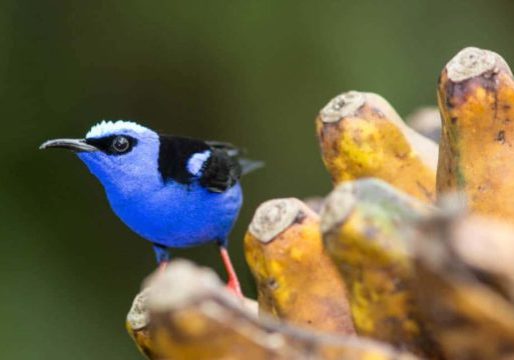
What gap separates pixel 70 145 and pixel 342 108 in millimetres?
775

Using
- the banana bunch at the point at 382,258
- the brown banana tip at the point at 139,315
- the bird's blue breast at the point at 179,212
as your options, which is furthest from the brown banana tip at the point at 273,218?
the bird's blue breast at the point at 179,212

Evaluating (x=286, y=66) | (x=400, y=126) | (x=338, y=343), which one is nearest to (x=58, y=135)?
(x=286, y=66)

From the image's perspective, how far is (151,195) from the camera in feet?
7.27

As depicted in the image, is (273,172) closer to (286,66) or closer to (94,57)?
(286,66)

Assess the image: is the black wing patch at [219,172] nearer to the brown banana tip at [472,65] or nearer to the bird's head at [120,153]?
the bird's head at [120,153]

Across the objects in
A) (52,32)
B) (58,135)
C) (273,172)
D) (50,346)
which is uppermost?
(52,32)

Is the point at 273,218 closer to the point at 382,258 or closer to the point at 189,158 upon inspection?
the point at 382,258

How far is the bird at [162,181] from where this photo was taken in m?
2.13

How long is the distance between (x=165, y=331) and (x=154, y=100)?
294 cm

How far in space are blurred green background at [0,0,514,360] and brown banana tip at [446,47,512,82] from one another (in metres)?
2.17

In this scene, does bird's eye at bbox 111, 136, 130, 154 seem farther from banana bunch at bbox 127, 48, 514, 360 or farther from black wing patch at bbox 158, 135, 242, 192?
banana bunch at bbox 127, 48, 514, 360

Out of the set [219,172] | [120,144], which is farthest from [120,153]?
[219,172]

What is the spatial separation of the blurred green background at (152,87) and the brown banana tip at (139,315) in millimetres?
1992

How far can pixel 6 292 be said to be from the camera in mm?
3232
